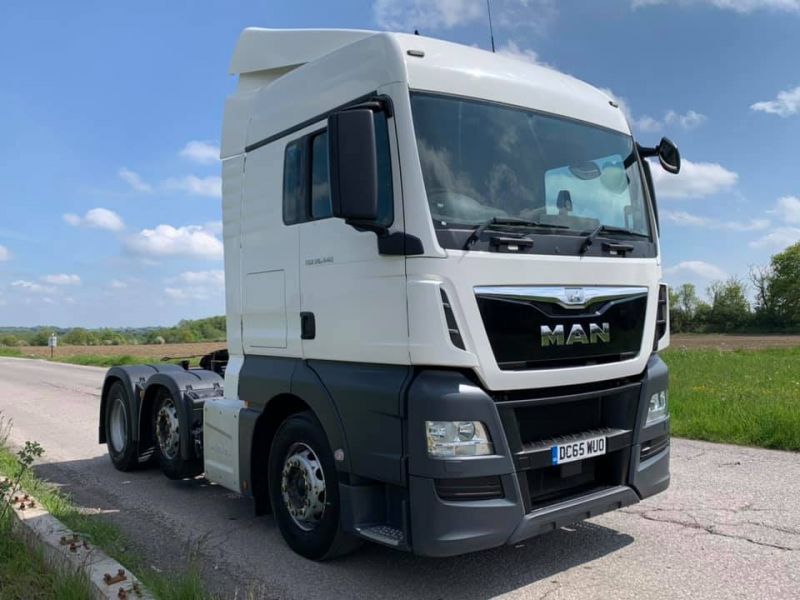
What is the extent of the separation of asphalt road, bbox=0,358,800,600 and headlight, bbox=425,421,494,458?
3.03 feet

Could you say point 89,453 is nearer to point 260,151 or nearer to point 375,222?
point 260,151

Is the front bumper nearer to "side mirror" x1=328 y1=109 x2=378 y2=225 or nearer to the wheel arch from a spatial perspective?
"side mirror" x1=328 y1=109 x2=378 y2=225

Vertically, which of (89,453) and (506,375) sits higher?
(506,375)

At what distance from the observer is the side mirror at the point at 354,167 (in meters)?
3.49

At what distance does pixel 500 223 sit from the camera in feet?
12.5

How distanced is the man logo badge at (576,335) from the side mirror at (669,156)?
1.63 meters

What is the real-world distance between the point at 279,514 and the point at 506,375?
77.4 inches

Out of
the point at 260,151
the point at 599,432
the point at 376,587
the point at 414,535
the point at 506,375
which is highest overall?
the point at 260,151

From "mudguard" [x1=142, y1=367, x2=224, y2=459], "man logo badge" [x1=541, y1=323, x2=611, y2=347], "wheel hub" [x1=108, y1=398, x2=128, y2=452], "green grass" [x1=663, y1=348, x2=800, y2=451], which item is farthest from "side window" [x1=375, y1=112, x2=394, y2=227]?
"green grass" [x1=663, y1=348, x2=800, y2=451]

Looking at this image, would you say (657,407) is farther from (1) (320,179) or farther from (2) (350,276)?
(1) (320,179)

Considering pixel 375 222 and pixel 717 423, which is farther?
pixel 717 423

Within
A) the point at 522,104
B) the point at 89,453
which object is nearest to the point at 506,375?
the point at 522,104

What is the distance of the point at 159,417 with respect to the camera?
6.57 m

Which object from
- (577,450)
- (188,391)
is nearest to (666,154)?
(577,450)
